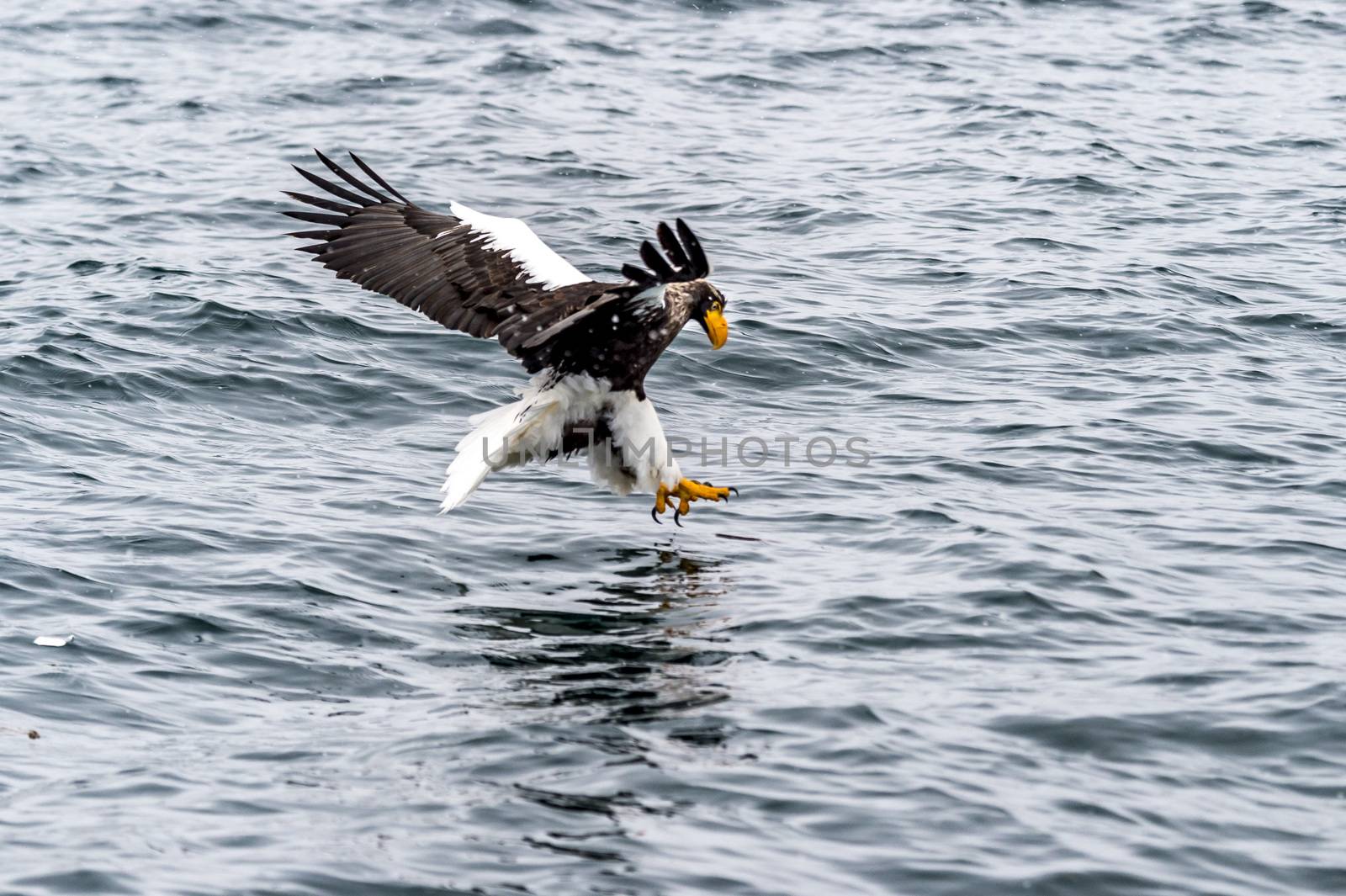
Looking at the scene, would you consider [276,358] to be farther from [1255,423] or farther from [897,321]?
[1255,423]

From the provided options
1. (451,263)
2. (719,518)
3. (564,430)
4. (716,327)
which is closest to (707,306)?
(716,327)

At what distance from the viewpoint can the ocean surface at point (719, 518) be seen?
17.9 ft

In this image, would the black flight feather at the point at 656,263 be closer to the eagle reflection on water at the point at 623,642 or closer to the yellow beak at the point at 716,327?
the yellow beak at the point at 716,327

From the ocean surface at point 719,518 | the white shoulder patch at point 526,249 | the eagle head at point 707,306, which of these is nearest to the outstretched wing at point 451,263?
the white shoulder patch at point 526,249

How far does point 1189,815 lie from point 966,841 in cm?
78

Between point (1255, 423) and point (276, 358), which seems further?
point (276, 358)

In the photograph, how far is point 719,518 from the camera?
883cm

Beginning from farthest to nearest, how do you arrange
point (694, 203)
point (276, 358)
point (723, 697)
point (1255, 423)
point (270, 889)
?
point (694, 203), point (276, 358), point (1255, 423), point (723, 697), point (270, 889)

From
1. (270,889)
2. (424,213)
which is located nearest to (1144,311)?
(424,213)

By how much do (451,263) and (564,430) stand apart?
106cm

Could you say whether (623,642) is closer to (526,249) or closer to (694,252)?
(694,252)

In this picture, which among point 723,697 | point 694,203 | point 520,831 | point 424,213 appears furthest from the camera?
point 694,203

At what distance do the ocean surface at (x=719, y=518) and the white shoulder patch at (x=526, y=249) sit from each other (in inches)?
52.5

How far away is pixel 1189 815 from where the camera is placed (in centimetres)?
547
